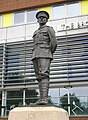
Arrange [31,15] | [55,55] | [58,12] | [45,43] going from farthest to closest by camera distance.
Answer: [31,15], [58,12], [55,55], [45,43]

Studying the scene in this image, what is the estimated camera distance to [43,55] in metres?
7.12

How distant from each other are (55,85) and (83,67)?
171 cm

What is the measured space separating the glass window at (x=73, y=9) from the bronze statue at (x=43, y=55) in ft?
37.3

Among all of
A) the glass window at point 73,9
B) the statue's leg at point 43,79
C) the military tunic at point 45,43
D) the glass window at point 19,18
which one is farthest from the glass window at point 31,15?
the statue's leg at point 43,79

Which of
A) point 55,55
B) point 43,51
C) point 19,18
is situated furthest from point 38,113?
Answer: point 19,18

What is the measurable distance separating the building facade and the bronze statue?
28.1 ft

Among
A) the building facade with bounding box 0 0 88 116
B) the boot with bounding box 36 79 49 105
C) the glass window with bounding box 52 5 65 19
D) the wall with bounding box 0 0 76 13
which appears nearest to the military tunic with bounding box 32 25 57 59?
the boot with bounding box 36 79 49 105

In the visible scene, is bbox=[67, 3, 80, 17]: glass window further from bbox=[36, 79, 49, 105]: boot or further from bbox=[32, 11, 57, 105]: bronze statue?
bbox=[36, 79, 49, 105]: boot

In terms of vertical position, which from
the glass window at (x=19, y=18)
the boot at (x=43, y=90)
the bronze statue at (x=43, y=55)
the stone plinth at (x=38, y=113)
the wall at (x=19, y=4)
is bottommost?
the stone plinth at (x=38, y=113)

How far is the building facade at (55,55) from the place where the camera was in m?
16.4

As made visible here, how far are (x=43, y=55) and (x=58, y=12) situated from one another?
12275mm

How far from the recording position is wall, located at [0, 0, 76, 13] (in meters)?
19.2

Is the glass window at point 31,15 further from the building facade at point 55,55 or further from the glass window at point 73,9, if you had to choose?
the glass window at point 73,9

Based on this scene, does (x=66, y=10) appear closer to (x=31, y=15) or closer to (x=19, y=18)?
(x=31, y=15)
